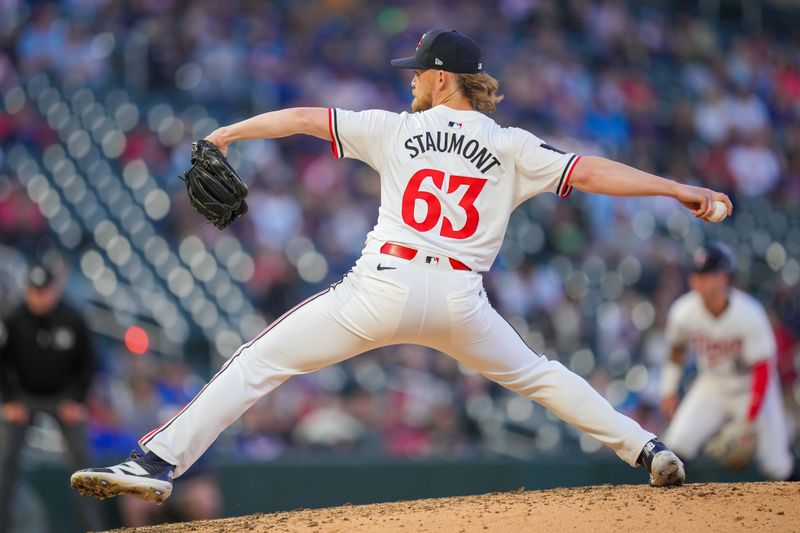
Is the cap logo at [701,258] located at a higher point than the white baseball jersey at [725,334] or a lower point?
higher

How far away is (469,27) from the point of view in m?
16.9

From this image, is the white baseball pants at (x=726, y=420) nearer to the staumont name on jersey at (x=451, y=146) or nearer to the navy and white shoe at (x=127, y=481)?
the staumont name on jersey at (x=451, y=146)

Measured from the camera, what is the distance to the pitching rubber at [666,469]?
5438 mm

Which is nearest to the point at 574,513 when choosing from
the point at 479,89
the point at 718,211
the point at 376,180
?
the point at 718,211

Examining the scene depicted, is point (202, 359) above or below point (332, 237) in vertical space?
below

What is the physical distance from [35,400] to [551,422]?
4549 mm

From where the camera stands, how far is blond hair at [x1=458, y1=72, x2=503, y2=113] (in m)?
5.29

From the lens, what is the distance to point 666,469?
17.9 feet

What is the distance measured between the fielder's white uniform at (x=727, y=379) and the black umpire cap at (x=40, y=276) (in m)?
4.24

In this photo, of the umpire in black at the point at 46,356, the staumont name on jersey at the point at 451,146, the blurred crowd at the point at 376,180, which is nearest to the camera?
the staumont name on jersey at the point at 451,146

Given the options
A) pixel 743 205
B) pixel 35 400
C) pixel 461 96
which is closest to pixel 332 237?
pixel 35 400

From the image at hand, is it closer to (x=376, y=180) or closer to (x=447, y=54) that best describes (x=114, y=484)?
(x=447, y=54)

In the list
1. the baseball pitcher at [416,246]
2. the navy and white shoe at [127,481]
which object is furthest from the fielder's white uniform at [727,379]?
the navy and white shoe at [127,481]

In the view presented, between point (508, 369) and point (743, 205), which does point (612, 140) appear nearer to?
point (743, 205)
